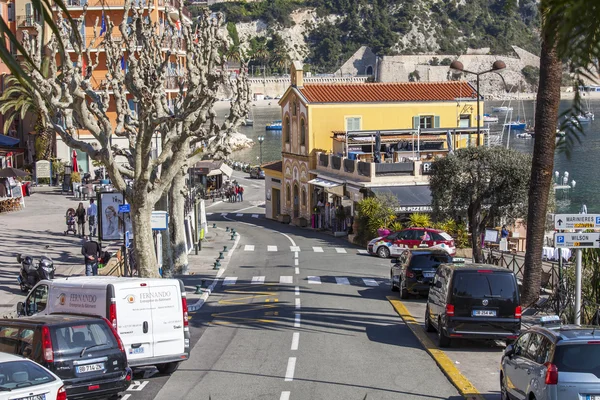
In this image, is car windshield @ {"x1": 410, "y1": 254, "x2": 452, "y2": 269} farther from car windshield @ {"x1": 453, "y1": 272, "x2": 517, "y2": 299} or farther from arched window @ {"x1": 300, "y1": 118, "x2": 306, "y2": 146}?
arched window @ {"x1": 300, "y1": 118, "x2": 306, "y2": 146}

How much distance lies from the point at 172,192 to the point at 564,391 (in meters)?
23.2

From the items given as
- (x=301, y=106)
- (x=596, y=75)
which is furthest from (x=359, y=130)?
(x=596, y=75)

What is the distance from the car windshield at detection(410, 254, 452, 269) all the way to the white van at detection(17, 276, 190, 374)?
443 inches

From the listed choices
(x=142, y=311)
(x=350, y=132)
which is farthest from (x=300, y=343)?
(x=350, y=132)

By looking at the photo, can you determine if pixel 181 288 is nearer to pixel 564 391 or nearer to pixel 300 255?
pixel 564 391

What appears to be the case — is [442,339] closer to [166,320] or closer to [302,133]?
[166,320]

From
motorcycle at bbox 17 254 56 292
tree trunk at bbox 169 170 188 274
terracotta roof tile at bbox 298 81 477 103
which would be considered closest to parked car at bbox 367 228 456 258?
tree trunk at bbox 169 170 188 274

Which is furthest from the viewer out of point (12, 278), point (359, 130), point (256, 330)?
point (359, 130)

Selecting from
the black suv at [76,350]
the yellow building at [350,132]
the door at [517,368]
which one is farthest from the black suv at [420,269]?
the yellow building at [350,132]

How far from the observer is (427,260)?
84.4ft

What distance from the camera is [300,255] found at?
3903 centimetres

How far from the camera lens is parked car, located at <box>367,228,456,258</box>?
37.8 metres

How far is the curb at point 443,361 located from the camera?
14156 mm

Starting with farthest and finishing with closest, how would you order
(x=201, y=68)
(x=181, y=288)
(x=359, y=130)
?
1. (x=359, y=130)
2. (x=201, y=68)
3. (x=181, y=288)
